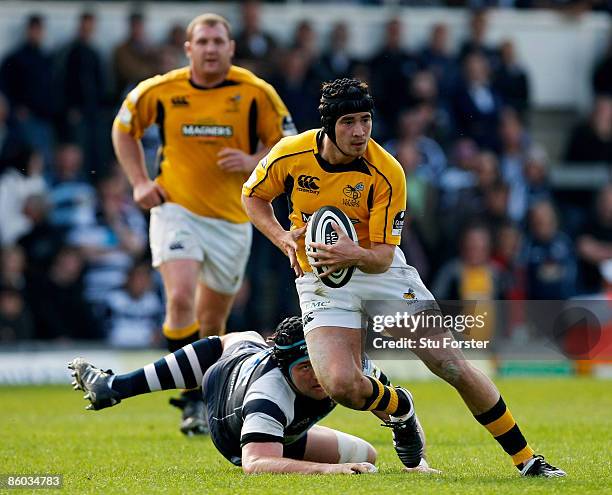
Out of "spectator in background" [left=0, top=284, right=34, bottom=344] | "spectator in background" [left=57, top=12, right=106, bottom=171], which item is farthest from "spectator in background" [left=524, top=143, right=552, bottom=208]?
"spectator in background" [left=0, top=284, right=34, bottom=344]

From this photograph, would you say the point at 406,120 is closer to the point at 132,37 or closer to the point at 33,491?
the point at 132,37

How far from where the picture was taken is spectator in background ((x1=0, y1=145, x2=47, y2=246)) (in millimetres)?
17031

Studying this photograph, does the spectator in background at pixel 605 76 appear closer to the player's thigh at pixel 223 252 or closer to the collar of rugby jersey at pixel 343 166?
the player's thigh at pixel 223 252

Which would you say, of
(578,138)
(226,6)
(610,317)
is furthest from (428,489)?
(578,138)

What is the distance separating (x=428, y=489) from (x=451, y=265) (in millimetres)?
11148

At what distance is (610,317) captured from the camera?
18.0 metres

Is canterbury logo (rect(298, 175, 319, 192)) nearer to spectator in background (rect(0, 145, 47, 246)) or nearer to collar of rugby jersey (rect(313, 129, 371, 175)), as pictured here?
collar of rugby jersey (rect(313, 129, 371, 175))

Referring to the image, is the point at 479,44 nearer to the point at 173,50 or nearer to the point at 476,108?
the point at 476,108

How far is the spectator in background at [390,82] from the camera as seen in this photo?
19.3m

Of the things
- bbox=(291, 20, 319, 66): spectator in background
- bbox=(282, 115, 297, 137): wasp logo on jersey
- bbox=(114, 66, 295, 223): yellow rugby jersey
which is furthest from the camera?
bbox=(291, 20, 319, 66): spectator in background

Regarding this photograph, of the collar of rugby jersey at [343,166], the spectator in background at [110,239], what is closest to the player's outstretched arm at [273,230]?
the collar of rugby jersey at [343,166]

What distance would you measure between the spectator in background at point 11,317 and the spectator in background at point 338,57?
5.49m

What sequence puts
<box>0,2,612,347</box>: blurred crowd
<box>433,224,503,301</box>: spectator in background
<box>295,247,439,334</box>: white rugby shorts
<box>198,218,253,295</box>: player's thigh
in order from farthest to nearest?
1. <box>433,224,503,301</box>: spectator in background
2. <box>0,2,612,347</box>: blurred crowd
3. <box>198,218,253,295</box>: player's thigh
4. <box>295,247,439,334</box>: white rugby shorts

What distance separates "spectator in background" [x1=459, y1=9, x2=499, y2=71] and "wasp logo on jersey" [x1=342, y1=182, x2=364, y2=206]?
12476mm
